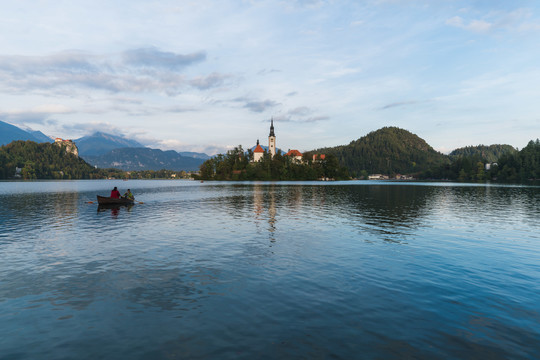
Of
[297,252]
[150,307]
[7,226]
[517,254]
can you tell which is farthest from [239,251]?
[7,226]

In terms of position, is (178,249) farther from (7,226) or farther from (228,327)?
(7,226)

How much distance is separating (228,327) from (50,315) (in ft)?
24.8

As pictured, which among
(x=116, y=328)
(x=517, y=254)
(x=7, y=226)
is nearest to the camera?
(x=116, y=328)

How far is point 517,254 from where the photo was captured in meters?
22.6

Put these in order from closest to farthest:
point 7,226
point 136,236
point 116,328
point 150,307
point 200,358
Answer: point 200,358
point 116,328
point 150,307
point 136,236
point 7,226

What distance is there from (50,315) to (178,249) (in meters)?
11.7

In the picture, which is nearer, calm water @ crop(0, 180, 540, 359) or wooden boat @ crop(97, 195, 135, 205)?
calm water @ crop(0, 180, 540, 359)

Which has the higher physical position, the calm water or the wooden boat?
the wooden boat

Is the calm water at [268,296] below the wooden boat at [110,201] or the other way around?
below

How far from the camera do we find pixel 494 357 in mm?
9352

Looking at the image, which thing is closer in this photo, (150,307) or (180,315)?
(180,315)

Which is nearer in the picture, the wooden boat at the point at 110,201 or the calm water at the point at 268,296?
the calm water at the point at 268,296

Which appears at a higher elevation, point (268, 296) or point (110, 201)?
point (110, 201)

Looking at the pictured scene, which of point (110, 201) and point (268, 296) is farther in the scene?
point (110, 201)
